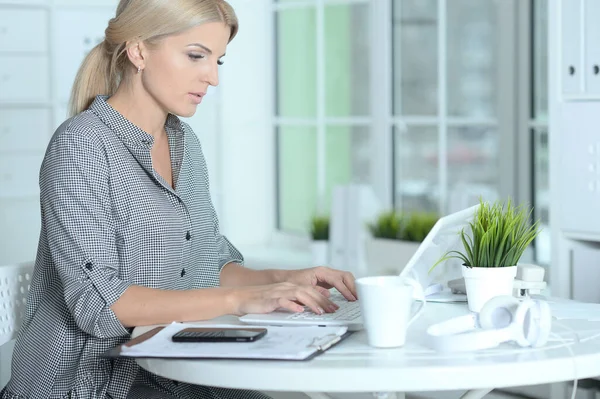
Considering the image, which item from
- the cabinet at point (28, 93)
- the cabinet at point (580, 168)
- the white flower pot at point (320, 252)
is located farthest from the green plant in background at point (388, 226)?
the cabinet at point (28, 93)

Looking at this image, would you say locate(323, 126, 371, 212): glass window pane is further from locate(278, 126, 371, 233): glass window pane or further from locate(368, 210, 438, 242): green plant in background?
locate(368, 210, 438, 242): green plant in background

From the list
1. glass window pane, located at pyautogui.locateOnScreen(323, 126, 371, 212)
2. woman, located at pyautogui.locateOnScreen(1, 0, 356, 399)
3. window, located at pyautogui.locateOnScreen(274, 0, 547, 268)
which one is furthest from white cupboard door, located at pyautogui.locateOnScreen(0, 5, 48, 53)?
woman, located at pyautogui.locateOnScreen(1, 0, 356, 399)

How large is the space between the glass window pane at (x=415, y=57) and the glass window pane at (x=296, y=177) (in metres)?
0.54

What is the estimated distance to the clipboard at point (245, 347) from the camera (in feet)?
4.55

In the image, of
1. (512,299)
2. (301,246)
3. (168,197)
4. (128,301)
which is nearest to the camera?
(512,299)

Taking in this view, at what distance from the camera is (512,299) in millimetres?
1486

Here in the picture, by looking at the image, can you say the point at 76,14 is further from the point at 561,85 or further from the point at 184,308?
the point at 184,308

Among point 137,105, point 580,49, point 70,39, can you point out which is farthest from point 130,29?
point 70,39

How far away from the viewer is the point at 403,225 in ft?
12.3

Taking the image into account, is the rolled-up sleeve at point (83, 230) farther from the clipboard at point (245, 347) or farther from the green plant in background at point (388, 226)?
the green plant in background at point (388, 226)

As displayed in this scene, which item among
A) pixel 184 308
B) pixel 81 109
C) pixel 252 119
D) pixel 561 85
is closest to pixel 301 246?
pixel 252 119

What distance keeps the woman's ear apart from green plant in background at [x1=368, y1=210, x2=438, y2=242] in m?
1.91

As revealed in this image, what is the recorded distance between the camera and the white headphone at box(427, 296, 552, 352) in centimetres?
143

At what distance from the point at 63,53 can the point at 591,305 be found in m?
2.64
